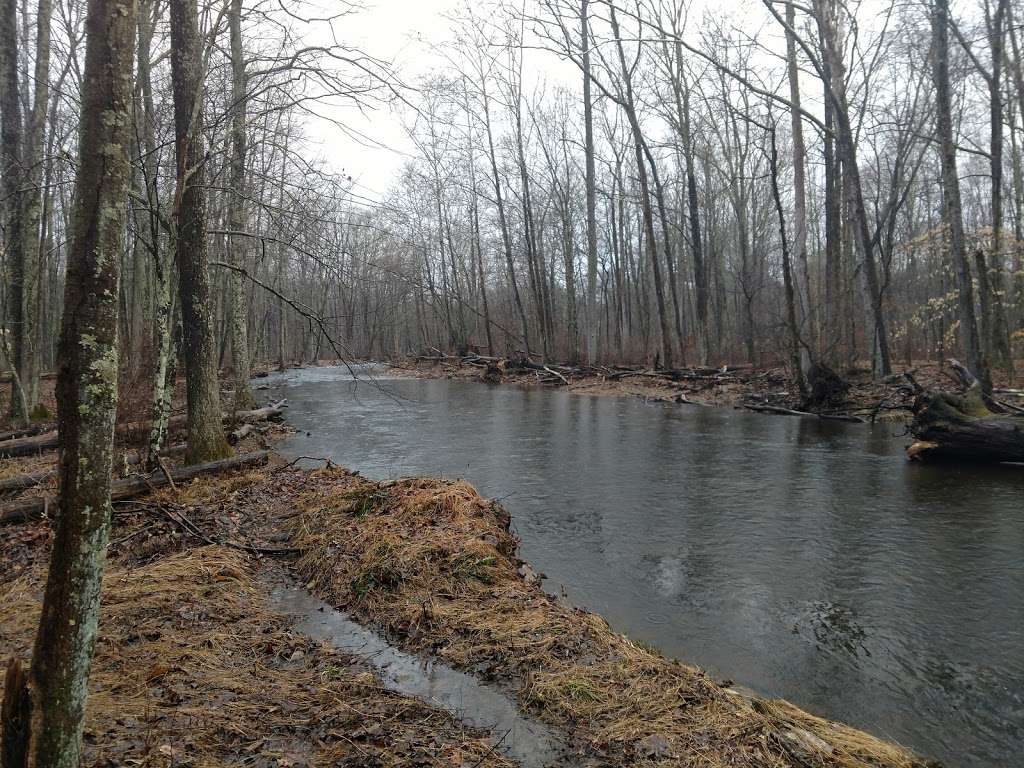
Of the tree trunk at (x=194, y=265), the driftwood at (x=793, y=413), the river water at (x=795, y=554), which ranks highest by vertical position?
the tree trunk at (x=194, y=265)

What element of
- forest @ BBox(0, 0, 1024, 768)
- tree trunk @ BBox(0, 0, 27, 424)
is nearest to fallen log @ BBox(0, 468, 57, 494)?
forest @ BBox(0, 0, 1024, 768)

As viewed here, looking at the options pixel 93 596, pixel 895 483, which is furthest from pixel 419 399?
pixel 93 596

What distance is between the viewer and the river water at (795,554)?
3.70m

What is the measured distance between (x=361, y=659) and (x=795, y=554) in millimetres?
4193

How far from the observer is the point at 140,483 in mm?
6410

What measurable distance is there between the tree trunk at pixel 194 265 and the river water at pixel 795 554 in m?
2.29

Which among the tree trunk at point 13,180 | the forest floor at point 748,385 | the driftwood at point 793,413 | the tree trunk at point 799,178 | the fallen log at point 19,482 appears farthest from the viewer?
the tree trunk at point 799,178

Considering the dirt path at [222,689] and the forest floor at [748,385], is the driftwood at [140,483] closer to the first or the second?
the dirt path at [222,689]

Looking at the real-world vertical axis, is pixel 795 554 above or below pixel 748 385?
below

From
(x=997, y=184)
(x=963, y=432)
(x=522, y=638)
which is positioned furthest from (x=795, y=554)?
(x=997, y=184)

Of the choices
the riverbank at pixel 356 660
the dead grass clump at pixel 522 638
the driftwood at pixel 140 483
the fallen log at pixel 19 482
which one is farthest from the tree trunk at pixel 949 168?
the fallen log at pixel 19 482

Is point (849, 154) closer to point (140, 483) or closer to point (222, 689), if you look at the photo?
point (140, 483)

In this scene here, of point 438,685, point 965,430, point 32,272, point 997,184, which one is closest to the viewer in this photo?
point 438,685

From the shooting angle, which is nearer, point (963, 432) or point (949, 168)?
point (963, 432)
